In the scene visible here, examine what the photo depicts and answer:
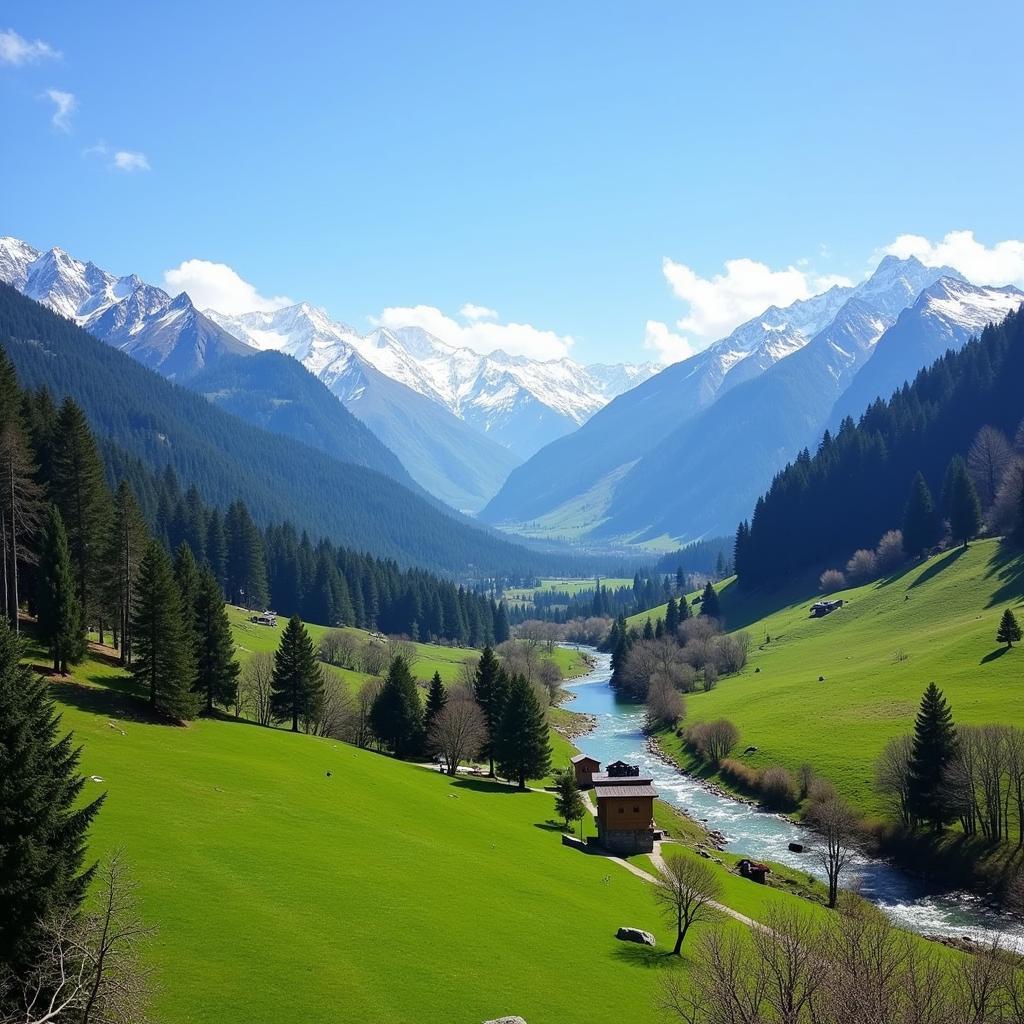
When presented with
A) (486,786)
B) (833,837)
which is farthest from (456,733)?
(833,837)

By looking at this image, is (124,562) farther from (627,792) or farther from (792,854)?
(792,854)

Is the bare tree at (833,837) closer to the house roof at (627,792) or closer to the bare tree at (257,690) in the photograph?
the house roof at (627,792)

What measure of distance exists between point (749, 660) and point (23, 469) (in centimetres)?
12670

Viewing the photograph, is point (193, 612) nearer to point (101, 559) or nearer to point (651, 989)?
point (101, 559)

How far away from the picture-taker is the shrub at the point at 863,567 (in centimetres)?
17438

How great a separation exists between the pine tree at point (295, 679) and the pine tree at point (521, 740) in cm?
2093

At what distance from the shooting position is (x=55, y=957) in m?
23.4

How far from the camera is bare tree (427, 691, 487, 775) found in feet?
288

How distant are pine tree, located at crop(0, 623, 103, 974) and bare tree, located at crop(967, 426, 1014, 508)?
179888 millimetres

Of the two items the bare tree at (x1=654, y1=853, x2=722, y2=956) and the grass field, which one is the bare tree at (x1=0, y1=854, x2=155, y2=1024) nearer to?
the grass field

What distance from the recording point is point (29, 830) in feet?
88.0

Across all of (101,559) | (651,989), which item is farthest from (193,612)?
(651,989)

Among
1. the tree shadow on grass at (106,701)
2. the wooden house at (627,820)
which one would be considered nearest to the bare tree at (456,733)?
the wooden house at (627,820)

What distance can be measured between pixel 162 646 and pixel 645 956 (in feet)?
140
